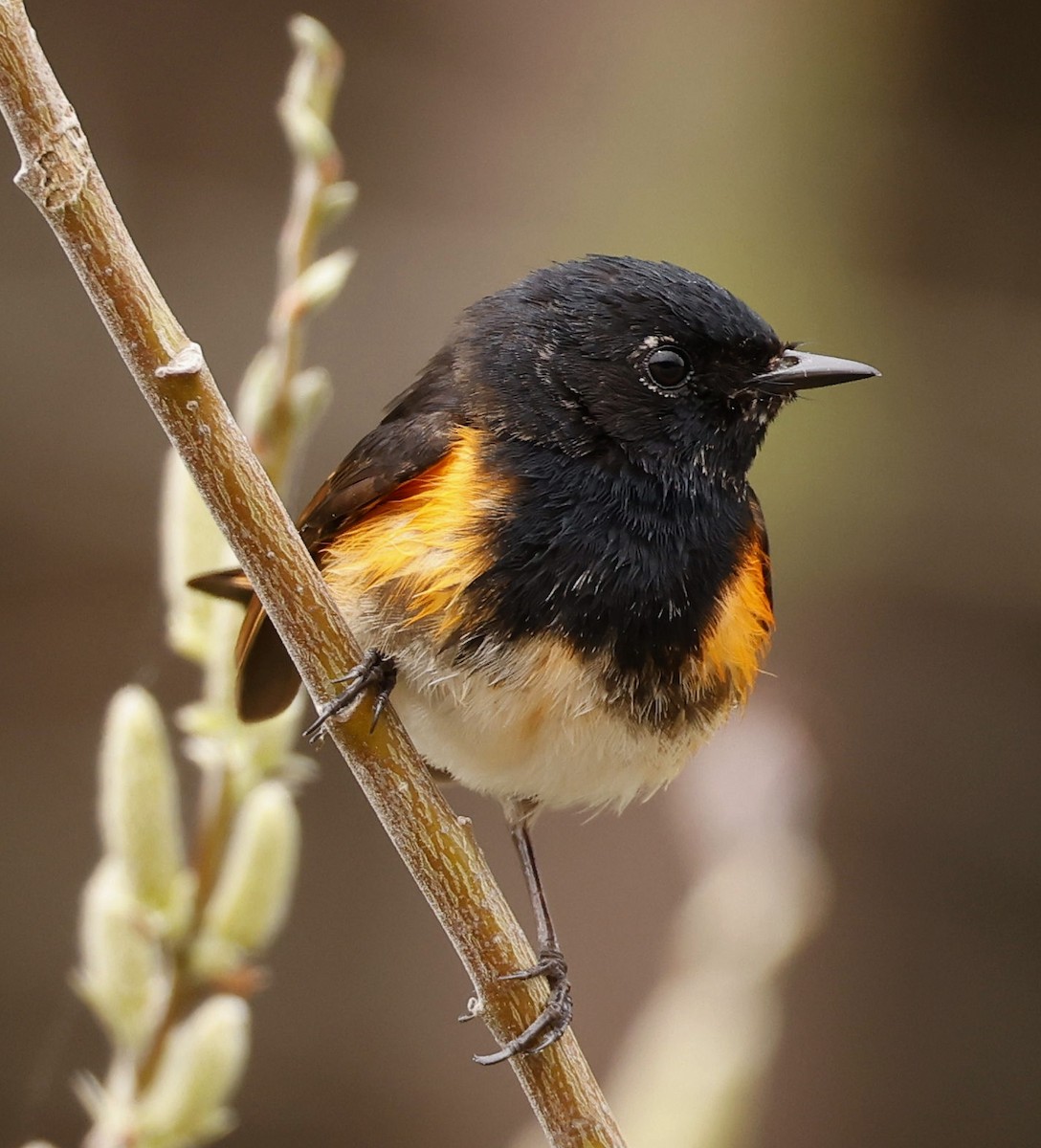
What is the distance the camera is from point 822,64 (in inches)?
110

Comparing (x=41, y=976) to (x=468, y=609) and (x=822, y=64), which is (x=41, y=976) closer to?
(x=468, y=609)

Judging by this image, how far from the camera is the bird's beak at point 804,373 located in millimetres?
1213

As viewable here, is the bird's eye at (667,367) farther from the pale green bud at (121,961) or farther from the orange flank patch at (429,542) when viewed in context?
the pale green bud at (121,961)

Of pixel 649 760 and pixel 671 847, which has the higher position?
pixel 649 760

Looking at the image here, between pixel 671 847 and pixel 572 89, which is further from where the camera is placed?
pixel 572 89

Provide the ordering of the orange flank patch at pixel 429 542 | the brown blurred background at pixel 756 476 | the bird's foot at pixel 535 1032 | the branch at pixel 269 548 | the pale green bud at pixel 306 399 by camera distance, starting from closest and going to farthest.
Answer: the branch at pixel 269 548, the pale green bud at pixel 306 399, the bird's foot at pixel 535 1032, the orange flank patch at pixel 429 542, the brown blurred background at pixel 756 476

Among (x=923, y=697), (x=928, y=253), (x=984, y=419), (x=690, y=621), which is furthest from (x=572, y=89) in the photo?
(x=690, y=621)

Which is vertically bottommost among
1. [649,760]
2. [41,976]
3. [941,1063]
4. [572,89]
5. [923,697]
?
[941,1063]

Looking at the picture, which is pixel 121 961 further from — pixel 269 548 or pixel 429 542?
pixel 429 542

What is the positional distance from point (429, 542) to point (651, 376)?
0.25 m

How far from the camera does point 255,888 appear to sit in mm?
A: 745

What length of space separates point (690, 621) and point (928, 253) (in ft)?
6.52

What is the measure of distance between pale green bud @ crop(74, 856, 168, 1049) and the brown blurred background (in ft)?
5.87

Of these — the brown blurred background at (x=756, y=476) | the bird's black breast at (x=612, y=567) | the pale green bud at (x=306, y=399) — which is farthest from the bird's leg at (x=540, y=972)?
the brown blurred background at (x=756, y=476)
